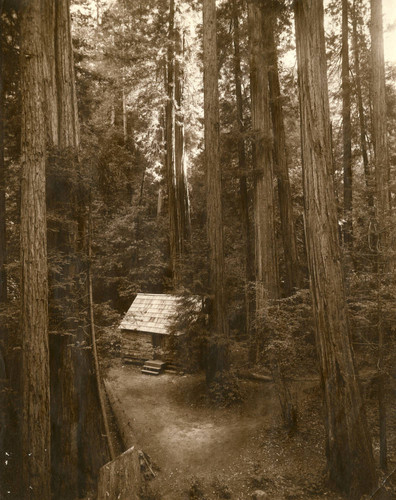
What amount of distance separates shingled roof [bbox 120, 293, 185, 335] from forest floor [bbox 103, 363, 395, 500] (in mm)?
2709

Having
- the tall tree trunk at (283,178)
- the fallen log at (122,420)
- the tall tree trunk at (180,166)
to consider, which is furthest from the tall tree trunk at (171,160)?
the fallen log at (122,420)

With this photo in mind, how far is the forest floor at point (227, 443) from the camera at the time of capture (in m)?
7.08

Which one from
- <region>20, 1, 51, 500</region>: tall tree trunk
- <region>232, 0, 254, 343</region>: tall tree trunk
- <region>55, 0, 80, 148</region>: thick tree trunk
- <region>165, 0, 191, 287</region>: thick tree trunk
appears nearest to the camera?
<region>20, 1, 51, 500</region>: tall tree trunk

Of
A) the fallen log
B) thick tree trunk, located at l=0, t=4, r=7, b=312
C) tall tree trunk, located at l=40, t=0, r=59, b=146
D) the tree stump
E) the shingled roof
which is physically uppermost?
tall tree trunk, located at l=40, t=0, r=59, b=146

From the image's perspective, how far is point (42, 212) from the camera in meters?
6.42

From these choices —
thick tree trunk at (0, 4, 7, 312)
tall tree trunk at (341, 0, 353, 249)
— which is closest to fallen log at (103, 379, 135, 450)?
thick tree trunk at (0, 4, 7, 312)

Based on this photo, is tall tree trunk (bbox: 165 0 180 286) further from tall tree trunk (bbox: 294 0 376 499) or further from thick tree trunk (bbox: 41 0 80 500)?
tall tree trunk (bbox: 294 0 376 499)

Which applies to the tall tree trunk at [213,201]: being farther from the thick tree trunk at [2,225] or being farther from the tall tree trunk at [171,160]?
the tall tree trunk at [171,160]

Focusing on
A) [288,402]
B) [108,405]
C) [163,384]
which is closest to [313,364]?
[288,402]

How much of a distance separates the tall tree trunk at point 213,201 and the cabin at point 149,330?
369cm

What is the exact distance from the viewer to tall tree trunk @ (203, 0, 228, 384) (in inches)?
446

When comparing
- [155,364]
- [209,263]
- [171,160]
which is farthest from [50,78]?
[171,160]

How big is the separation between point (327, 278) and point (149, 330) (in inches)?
395

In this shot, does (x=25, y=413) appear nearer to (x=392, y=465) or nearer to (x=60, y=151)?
(x=60, y=151)
